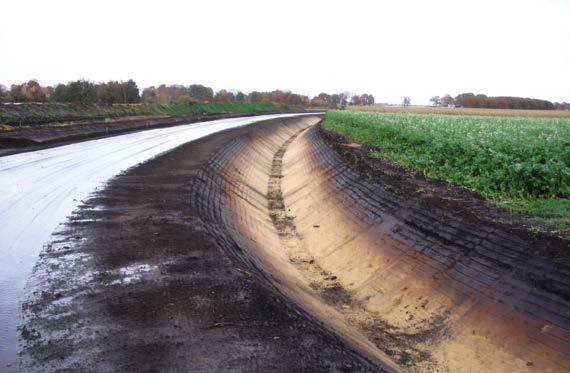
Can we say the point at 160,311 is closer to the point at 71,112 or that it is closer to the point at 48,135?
the point at 48,135

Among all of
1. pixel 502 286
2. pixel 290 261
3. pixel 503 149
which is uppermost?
pixel 503 149

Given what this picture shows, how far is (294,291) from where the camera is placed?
8727 millimetres

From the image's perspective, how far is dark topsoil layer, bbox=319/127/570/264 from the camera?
299 inches

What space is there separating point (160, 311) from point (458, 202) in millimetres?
6789

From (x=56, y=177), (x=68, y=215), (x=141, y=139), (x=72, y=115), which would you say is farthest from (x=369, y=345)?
(x=72, y=115)

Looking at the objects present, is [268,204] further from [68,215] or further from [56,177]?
[68,215]

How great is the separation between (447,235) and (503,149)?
476 centimetres

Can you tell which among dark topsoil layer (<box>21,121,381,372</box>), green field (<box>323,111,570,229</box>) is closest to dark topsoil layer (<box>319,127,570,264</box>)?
green field (<box>323,111,570,229</box>)

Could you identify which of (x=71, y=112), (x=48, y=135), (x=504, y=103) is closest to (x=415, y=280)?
(x=48, y=135)

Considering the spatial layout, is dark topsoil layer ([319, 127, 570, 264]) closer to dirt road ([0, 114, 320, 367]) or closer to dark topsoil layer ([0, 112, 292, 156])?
dirt road ([0, 114, 320, 367])

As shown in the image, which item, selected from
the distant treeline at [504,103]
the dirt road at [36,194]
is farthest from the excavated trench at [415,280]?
the distant treeline at [504,103]

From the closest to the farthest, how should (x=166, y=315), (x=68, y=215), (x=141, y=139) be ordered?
(x=166, y=315), (x=68, y=215), (x=141, y=139)

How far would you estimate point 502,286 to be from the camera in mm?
7309

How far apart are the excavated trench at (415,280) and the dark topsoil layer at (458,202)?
0.18 meters
